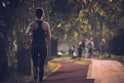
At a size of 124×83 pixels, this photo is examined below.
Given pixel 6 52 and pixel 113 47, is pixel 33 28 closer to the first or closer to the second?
pixel 6 52

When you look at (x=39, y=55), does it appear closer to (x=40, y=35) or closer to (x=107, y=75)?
(x=40, y=35)

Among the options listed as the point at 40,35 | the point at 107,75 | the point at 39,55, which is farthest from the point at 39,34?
the point at 107,75

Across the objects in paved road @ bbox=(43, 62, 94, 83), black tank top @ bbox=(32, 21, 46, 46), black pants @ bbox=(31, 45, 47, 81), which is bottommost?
paved road @ bbox=(43, 62, 94, 83)

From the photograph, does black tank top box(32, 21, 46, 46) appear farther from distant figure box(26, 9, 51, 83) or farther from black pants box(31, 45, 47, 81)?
black pants box(31, 45, 47, 81)

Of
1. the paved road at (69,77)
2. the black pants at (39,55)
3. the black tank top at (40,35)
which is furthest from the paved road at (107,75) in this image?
the black tank top at (40,35)

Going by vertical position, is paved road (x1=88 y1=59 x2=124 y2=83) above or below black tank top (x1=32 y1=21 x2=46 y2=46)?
below

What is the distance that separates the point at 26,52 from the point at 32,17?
1342 millimetres

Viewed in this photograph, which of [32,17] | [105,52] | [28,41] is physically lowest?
[105,52]

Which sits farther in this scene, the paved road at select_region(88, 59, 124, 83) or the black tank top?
the paved road at select_region(88, 59, 124, 83)

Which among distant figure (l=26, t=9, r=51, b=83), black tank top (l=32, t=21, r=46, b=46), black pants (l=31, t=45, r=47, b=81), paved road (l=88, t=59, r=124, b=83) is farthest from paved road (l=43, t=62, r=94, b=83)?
black tank top (l=32, t=21, r=46, b=46)

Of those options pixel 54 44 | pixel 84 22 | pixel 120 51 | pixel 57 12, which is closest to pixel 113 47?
pixel 120 51

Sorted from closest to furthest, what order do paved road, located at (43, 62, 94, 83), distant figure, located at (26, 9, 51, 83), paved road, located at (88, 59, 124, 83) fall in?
distant figure, located at (26, 9, 51, 83) → paved road, located at (88, 59, 124, 83) → paved road, located at (43, 62, 94, 83)

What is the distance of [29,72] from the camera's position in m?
13.5

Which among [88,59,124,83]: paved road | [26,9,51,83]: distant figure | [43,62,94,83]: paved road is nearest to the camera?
[26,9,51,83]: distant figure
